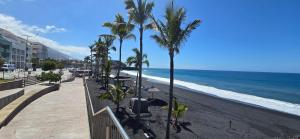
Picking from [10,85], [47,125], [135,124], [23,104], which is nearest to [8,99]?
[23,104]

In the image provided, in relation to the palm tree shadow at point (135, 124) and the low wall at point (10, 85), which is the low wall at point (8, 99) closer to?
the low wall at point (10, 85)

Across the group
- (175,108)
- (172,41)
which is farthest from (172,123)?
(172,41)

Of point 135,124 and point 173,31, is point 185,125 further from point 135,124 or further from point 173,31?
point 173,31

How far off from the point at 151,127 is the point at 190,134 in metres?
2.25

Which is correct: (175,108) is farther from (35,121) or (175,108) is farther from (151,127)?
(35,121)

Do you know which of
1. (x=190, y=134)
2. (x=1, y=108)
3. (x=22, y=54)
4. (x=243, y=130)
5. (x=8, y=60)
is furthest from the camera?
(x=22, y=54)

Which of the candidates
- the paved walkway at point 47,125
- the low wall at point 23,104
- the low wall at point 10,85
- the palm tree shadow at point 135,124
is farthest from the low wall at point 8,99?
the palm tree shadow at point 135,124

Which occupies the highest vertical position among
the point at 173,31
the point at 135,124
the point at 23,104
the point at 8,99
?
the point at 173,31

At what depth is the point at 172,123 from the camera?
16469 mm

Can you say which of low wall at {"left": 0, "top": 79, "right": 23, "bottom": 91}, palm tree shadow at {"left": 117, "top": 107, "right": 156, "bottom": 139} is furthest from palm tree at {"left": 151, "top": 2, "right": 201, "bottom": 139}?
low wall at {"left": 0, "top": 79, "right": 23, "bottom": 91}

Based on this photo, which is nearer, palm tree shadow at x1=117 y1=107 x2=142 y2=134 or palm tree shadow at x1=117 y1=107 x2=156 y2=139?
palm tree shadow at x1=117 y1=107 x2=156 y2=139

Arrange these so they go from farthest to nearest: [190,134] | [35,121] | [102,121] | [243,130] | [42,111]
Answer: [243,130] < [190,134] < [42,111] < [35,121] < [102,121]

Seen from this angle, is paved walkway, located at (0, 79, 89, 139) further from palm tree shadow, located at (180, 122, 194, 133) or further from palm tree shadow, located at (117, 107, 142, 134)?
palm tree shadow, located at (180, 122, 194, 133)

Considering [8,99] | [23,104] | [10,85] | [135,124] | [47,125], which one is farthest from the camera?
[10,85]
